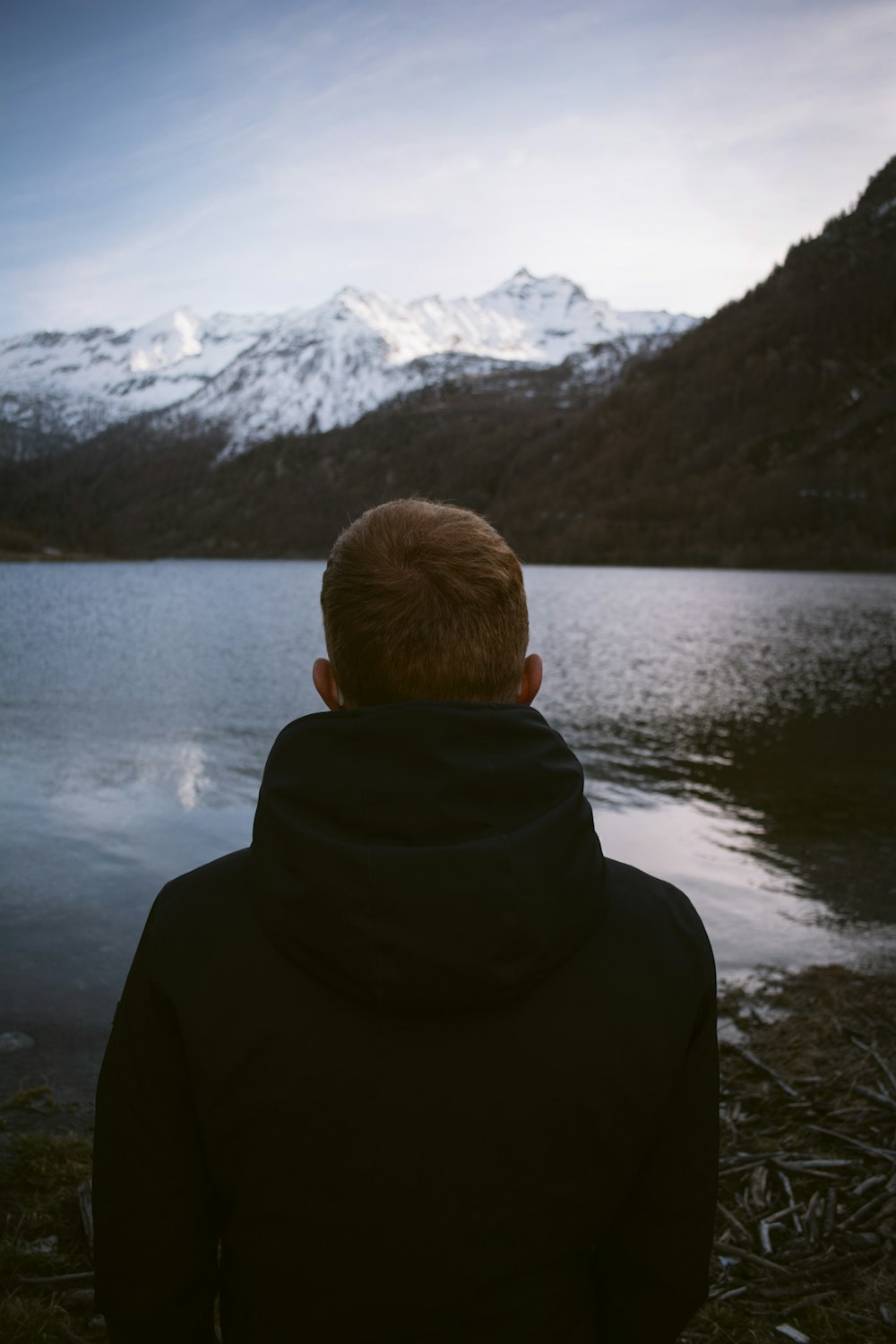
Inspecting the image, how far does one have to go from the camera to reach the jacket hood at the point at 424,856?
139cm

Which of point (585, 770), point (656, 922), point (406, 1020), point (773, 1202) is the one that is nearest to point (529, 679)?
point (656, 922)

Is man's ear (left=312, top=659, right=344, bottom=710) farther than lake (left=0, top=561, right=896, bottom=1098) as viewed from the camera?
No

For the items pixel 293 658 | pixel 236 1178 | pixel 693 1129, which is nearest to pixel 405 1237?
pixel 236 1178

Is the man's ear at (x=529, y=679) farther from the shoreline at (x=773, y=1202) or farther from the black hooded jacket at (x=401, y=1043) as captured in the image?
the shoreline at (x=773, y=1202)

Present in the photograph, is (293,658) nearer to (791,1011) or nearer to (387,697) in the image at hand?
(791,1011)

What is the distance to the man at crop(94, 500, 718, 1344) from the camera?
4.66ft

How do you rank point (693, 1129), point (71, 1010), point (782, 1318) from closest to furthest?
point (693, 1129) → point (782, 1318) → point (71, 1010)

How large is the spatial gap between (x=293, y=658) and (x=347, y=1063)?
31.2 m

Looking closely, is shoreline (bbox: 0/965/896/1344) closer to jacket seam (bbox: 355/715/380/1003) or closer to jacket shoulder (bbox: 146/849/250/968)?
jacket shoulder (bbox: 146/849/250/968)

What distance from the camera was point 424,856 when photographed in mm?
1393

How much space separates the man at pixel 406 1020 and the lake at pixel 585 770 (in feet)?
14.9

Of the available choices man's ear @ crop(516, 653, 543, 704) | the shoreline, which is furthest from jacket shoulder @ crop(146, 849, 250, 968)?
the shoreline

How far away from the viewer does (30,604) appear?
2245 inches

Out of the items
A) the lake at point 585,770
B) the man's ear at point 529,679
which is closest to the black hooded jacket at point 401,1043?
the man's ear at point 529,679
